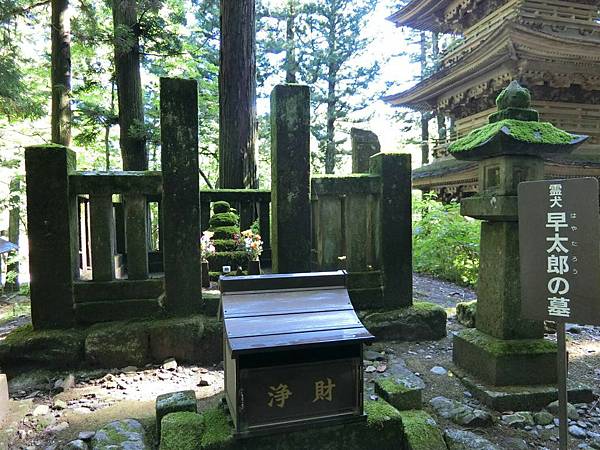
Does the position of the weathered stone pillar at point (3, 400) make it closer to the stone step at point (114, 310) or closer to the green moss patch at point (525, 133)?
the stone step at point (114, 310)

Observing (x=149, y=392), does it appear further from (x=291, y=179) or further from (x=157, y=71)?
(x=157, y=71)

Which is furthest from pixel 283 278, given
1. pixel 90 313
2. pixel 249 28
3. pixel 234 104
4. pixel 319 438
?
pixel 249 28

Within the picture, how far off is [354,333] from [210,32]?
19621 mm

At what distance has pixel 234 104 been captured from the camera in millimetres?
7672

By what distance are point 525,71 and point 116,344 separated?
12.8 meters

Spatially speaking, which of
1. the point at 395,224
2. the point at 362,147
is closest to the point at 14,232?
the point at 362,147

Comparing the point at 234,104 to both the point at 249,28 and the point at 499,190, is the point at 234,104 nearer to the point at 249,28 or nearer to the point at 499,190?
the point at 249,28

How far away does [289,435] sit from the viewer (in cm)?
250

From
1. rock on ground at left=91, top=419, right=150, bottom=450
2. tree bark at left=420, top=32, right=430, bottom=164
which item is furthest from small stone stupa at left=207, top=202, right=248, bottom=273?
tree bark at left=420, top=32, right=430, bottom=164

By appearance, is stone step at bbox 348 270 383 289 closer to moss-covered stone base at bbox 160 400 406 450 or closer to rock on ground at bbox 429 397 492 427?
rock on ground at bbox 429 397 492 427

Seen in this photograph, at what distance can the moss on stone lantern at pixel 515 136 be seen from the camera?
373 centimetres

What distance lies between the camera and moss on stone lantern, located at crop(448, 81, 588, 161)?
3.73 meters

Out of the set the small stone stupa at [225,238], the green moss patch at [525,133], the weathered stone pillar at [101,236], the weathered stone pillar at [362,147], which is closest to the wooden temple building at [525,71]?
the weathered stone pillar at [362,147]

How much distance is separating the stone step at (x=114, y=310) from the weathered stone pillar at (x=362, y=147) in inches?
130
